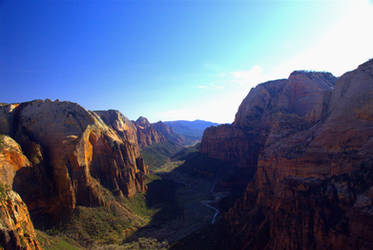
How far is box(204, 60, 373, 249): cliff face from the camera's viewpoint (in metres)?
A: 23.2

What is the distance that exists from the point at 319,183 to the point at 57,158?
49852 millimetres

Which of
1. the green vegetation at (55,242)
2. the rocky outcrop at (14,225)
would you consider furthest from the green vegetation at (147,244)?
the rocky outcrop at (14,225)

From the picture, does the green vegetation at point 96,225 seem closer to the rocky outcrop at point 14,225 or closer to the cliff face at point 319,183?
the rocky outcrop at point 14,225

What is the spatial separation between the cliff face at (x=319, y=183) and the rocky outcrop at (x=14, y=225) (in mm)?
30973

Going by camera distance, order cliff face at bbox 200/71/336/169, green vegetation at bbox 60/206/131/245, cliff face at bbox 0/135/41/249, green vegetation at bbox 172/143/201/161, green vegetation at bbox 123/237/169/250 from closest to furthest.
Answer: cliff face at bbox 0/135/41/249, green vegetation at bbox 60/206/131/245, green vegetation at bbox 123/237/169/250, cliff face at bbox 200/71/336/169, green vegetation at bbox 172/143/201/161

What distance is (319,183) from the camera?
2916 centimetres

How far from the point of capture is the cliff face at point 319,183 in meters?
23.2

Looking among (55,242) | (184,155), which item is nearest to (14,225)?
(55,242)

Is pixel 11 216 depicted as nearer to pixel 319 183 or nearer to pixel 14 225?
pixel 14 225

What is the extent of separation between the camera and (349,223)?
72.6ft

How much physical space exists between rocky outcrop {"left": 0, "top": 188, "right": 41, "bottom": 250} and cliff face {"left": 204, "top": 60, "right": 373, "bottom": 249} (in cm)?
3097

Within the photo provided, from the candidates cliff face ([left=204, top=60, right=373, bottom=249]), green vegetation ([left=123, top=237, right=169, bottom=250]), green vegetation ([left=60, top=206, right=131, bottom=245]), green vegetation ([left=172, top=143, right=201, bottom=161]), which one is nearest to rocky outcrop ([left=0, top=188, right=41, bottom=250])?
green vegetation ([left=60, top=206, right=131, bottom=245])


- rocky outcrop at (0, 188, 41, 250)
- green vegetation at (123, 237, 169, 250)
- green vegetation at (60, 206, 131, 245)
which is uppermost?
rocky outcrop at (0, 188, 41, 250)

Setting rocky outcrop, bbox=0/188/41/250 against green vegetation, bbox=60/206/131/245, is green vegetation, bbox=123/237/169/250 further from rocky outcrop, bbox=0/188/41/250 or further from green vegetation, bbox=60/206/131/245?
rocky outcrop, bbox=0/188/41/250
